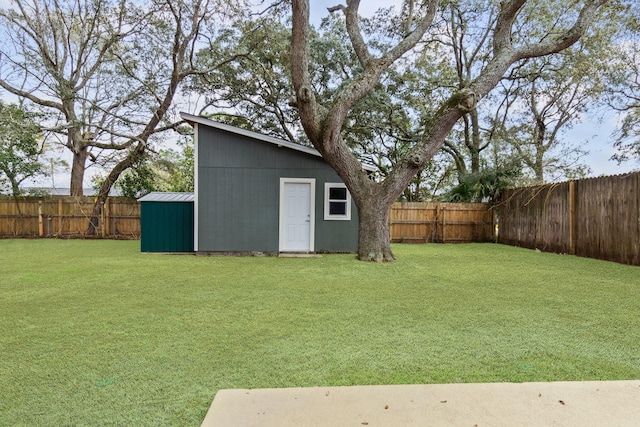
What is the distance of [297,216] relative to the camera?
31.0 ft

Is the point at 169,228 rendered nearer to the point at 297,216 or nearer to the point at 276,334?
the point at 297,216

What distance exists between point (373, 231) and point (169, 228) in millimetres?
5191

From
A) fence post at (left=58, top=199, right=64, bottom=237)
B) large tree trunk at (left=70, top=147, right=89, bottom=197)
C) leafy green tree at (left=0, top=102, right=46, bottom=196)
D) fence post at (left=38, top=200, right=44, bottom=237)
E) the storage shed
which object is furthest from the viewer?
large tree trunk at (left=70, top=147, right=89, bottom=197)

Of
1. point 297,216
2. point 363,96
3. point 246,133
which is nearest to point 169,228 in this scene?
point 246,133

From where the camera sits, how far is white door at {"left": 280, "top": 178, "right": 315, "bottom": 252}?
9352 millimetres

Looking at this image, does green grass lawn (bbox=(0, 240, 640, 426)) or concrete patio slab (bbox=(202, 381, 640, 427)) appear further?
green grass lawn (bbox=(0, 240, 640, 426))

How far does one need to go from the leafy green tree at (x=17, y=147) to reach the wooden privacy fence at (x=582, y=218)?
15.5 m

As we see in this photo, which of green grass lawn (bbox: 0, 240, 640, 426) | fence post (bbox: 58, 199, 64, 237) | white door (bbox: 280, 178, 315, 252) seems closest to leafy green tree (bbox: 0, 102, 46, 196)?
fence post (bbox: 58, 199, 64, 237)

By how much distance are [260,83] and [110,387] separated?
1466 centimetres

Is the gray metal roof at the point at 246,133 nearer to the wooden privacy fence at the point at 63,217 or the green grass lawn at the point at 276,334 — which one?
the green grass lawn at the point at 276,334

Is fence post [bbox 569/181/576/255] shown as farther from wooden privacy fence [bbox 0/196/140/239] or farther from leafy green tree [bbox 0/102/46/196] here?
leafy green tree [bbox 0/102/46/196]

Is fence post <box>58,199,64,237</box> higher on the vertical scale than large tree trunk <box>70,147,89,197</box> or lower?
lower

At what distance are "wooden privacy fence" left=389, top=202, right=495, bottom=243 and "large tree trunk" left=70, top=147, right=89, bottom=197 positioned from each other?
12588mm

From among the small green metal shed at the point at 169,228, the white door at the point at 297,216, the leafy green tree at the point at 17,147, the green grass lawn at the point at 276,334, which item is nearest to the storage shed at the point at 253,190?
the white door at the point at 297,216
